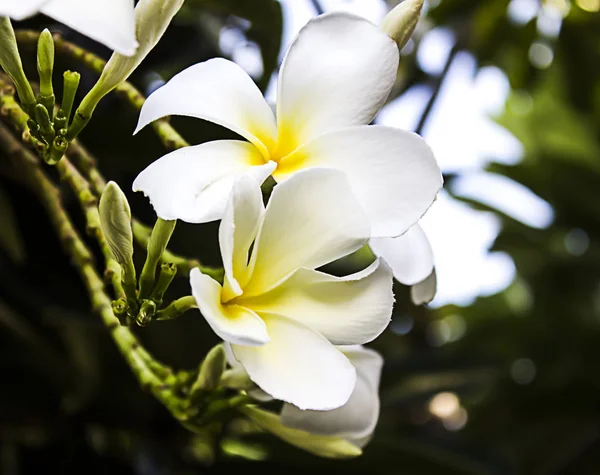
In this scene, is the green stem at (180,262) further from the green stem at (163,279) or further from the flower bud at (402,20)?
the flower bud at (402,20)

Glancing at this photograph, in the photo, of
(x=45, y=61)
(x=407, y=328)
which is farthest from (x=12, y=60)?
(x=407, y=328)

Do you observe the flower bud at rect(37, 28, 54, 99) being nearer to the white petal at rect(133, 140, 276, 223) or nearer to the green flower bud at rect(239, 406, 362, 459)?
the white petal at rect(133, 140, 276, 223)

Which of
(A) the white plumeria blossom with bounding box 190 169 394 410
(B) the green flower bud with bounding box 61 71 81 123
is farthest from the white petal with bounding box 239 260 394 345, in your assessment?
(B) the green flower bud with bounding box 61 71 81 123

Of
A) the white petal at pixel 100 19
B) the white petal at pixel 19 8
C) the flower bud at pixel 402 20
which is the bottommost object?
the flower bud at pixel 402 20

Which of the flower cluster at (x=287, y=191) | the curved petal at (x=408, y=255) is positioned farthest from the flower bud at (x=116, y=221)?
the curved petal at (x=408, y=255)

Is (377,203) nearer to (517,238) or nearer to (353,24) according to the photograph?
(353,24)

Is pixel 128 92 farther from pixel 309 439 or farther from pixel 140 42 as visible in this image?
pixel 309 439
